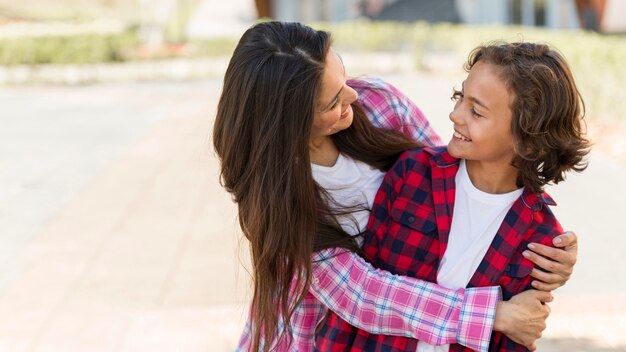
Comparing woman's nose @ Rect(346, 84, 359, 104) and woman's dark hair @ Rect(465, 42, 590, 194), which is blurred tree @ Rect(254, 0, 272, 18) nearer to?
woman's nose @ Rect(346, 84, 359, 104)

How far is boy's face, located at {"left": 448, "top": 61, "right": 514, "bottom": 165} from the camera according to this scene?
2020 mm

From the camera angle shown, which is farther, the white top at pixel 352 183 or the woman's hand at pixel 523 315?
the white top at pixel 352 183

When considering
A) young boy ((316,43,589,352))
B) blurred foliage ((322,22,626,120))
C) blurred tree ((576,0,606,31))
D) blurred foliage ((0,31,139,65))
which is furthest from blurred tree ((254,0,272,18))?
young boy ((316,43,589,352))

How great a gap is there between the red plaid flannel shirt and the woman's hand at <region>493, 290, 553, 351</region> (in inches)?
1.9

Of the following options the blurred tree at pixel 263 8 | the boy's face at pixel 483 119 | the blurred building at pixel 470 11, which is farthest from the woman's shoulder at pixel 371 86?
the blurred tree at pixel 263 8

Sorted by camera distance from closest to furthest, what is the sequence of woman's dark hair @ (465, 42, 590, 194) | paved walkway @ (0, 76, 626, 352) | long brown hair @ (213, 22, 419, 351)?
woman's dark hair @ (465, 42, 590, 194) < long brown hair @ (213, 22, 419, 351) < paved walkway @ (0, 76, 626, 352)

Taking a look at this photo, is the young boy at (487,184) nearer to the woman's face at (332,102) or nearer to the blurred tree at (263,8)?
the woman's face at (332,102)

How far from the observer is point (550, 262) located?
6.70ft

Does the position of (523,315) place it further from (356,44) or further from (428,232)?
(356,44)

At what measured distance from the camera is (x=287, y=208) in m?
2.10

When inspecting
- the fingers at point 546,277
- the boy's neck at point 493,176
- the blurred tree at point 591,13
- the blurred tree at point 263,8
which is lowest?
the blurred tree at point 263,8

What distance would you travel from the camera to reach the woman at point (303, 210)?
207 cm

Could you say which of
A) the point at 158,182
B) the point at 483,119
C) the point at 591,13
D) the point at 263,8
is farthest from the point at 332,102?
the point at 263,8

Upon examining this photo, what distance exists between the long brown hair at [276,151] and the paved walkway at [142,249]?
11.4 inches
